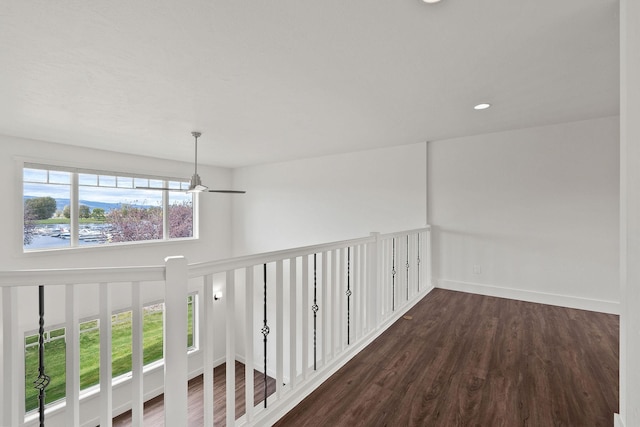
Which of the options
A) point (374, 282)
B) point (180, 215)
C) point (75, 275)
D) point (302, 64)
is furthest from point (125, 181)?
point (75, 275)

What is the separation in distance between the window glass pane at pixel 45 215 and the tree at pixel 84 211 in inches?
5.6

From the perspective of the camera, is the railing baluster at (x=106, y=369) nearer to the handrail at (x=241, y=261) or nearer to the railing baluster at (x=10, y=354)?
the railing baluster at (x=10, y=354)

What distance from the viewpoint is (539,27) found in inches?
67.7

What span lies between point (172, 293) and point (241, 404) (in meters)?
4.34

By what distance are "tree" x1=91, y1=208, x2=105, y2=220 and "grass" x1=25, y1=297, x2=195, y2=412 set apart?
5.56 ft

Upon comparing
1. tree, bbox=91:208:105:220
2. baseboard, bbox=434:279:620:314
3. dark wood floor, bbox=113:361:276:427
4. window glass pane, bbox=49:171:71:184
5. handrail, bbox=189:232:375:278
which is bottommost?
dark wood floor, bbox=113:361:276:427

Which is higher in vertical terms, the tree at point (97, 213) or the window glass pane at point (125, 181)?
the window glass pane at point (125, 181)

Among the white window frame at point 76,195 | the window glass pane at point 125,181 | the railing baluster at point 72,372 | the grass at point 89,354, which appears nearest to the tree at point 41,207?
the white window frame at point 76,195

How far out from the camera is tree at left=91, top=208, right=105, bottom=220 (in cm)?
500

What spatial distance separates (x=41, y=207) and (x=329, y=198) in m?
4.52

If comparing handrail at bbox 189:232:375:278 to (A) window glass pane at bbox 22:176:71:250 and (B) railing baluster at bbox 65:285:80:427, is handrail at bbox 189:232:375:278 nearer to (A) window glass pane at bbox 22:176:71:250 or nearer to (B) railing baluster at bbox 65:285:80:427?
(B) railing baluster at bbox 65:285:80:427

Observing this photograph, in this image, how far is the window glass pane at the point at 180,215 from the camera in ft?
20.1

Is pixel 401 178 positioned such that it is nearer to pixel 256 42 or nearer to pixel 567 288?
pixel 567 288

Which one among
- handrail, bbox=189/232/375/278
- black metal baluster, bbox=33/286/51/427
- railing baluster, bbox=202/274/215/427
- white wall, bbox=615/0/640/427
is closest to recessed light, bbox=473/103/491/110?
white wall, bbox=615/0/640/427
